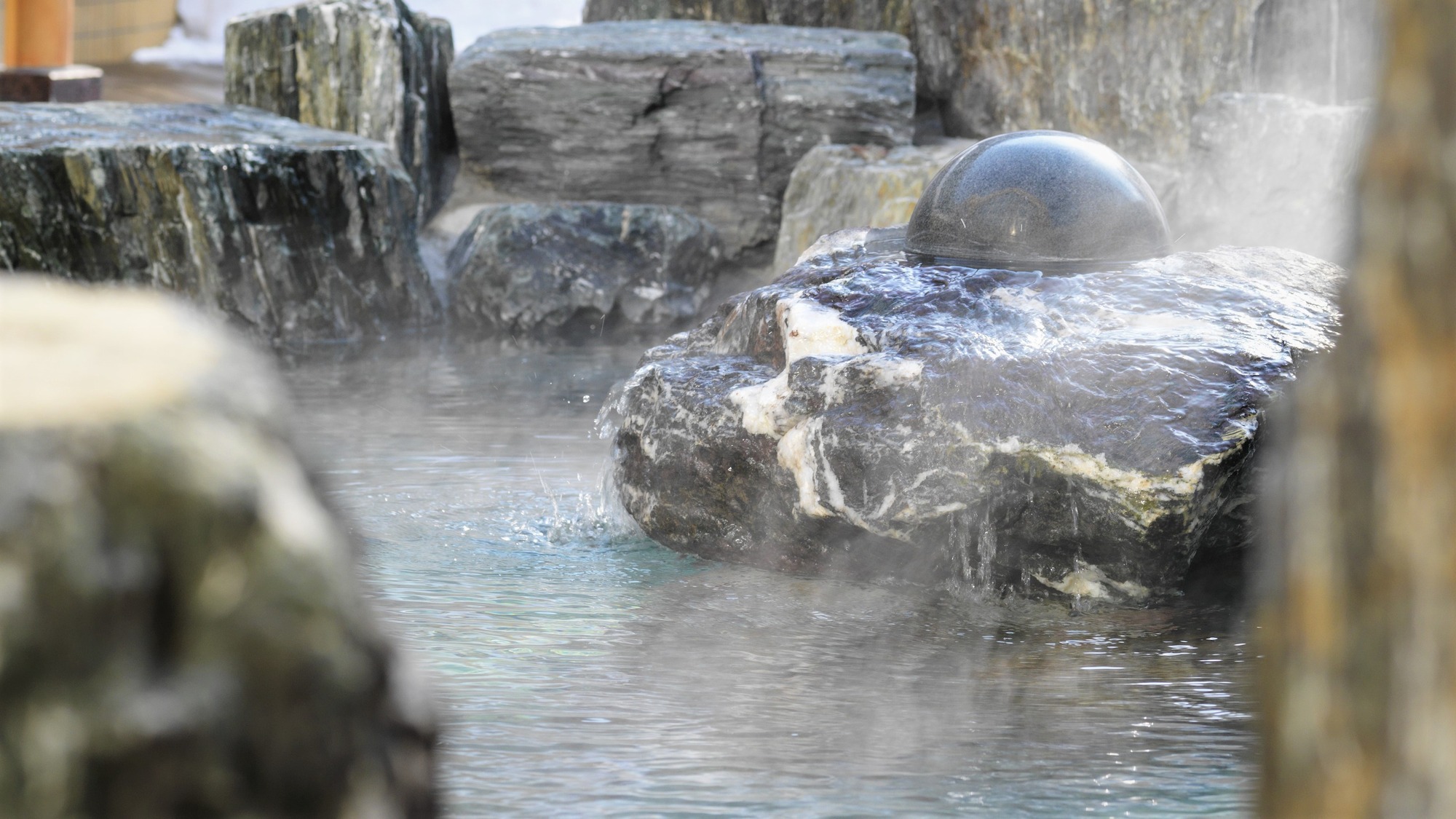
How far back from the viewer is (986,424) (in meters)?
4.06

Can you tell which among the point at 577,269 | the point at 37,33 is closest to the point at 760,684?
the point at 577,269

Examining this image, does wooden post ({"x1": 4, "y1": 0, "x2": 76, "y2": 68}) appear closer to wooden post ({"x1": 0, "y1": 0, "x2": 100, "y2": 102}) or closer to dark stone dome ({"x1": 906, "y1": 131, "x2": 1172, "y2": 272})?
wooden post ({"x1": 0, "y1": 0, "x2": 100, "y2": 102})

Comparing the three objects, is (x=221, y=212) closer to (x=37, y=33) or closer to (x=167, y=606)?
(x=37, y=33)

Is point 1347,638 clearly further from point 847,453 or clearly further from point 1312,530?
point 847,453

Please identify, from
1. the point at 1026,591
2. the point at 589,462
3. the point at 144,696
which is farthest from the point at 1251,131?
the point at 144,696

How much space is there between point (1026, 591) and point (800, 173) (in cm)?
683

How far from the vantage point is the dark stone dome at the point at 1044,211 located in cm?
502

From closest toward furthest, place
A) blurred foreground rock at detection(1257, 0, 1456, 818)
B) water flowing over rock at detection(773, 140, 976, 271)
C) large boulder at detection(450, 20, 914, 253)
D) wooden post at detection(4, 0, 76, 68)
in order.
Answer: blurred foreground rock at detection(1257, 0, 1456, 818) → water flowing over rock at detection(773, 140, 976, 271) → wooden post at detection(4, 0, 76, 68) → large boulder at detection(450, 20, 914, 253)

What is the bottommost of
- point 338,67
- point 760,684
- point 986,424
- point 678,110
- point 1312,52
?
point 760,684

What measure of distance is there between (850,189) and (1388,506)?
29.1 feet

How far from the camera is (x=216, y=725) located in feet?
4.39

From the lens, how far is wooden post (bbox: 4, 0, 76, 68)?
1004 centimetres

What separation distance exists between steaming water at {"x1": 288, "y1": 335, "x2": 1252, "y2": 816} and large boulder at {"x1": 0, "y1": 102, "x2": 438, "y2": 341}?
4534 millimetres

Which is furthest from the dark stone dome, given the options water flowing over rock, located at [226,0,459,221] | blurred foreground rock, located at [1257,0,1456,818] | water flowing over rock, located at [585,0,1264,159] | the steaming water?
water flowing over rock, located at [226,0,459,221]
